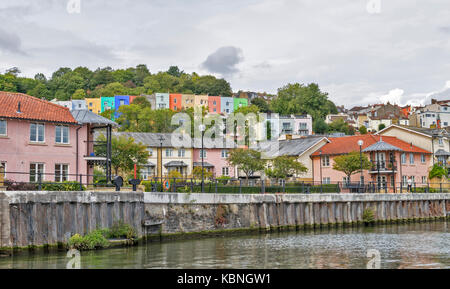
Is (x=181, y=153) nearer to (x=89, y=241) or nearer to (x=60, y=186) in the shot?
(x=60, y=186)

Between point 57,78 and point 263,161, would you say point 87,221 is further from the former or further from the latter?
point 57,78

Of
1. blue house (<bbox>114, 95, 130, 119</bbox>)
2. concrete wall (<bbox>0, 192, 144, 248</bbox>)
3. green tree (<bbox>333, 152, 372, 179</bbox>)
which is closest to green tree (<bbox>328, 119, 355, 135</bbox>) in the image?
blue house (<bbox>114, 95, 130, 119</bbox>)

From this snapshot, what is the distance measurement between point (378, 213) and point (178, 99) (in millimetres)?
117056

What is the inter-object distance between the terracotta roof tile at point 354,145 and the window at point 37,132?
39.1 meters

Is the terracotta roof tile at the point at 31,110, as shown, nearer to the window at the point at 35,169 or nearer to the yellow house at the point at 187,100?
the window at the point at 35,169

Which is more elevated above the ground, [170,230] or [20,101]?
[20,101]

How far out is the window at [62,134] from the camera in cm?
3816

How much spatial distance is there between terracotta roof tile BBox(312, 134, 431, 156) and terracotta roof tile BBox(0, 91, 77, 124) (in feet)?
123

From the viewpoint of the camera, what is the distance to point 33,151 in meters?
36.7

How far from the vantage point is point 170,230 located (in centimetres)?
3145

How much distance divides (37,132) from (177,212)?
12.0m

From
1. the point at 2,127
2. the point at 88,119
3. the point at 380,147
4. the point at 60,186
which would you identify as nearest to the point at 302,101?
the point at 380,147
